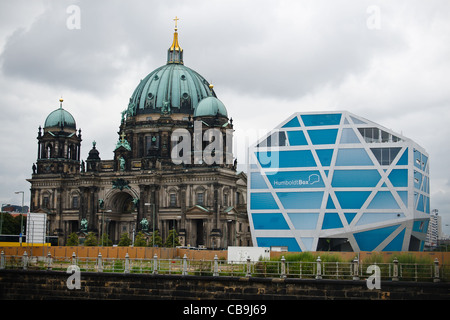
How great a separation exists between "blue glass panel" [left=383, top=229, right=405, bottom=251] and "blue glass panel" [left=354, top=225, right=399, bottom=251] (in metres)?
0.91

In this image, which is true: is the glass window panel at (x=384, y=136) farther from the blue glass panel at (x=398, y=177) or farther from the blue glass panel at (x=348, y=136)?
the blue glass panel at (x=398, y=177)

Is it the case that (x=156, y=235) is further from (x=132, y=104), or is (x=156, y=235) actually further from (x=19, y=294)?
(x=19, y=294)

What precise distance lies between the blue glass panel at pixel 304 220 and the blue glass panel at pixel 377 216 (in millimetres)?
4780

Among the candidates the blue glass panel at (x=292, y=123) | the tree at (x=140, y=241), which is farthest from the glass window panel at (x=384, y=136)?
the tree at (x=140, y=241)

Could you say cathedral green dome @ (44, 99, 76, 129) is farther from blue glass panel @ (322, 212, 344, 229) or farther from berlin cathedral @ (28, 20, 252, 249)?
blue glass panel @ (322, 212, 344, 229)

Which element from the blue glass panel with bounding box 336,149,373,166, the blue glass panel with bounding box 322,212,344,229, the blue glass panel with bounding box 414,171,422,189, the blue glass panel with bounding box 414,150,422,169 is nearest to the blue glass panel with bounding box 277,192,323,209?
the blue glass panel with bounding box 322,212,344,229

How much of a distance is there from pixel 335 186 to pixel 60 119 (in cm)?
6407

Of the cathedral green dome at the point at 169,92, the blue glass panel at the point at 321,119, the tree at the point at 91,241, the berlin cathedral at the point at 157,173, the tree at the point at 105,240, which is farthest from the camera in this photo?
the cathedral green dome at the point at 169,92

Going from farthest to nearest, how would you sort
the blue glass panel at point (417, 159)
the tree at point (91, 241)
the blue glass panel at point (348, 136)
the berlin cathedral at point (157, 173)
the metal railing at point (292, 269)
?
the berlin cathedral at point (157, 173), the tree at point (91, 241), the blue glass panel at point (417, 159), the blue glass panel at point (348, 136), the metal railing at point (292, 269)

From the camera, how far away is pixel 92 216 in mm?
117562

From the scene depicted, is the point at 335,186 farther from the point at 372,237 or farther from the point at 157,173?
the point at 157,173

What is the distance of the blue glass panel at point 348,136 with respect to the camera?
261 feet

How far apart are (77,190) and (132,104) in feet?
60.6
